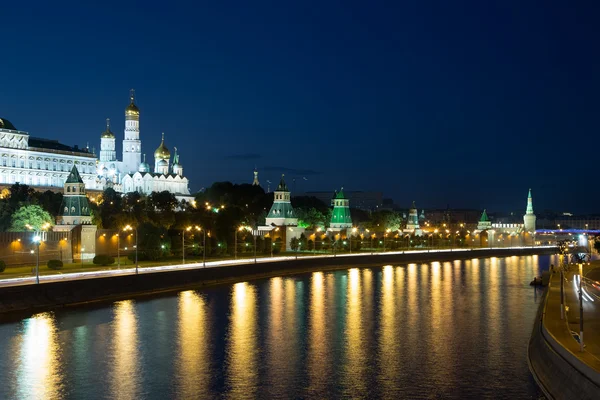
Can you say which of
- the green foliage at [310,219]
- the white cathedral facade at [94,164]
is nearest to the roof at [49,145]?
the white cathedral facade at [94,164]

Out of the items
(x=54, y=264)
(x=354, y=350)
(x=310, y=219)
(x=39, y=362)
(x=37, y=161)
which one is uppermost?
(x=37, y=161)

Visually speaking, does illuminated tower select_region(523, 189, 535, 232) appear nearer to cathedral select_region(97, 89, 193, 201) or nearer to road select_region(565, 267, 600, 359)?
cathedral select_region(97, 89, 193, 201)

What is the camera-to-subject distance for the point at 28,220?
52.2m

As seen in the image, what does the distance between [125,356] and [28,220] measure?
33.0m

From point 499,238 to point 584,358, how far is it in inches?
4256

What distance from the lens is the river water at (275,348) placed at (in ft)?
60.2

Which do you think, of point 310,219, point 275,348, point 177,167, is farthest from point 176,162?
point 275,348

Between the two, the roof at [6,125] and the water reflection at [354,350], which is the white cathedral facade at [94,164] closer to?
the roof at [6,125]

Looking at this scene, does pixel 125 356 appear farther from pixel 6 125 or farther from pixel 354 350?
pixel 6 125

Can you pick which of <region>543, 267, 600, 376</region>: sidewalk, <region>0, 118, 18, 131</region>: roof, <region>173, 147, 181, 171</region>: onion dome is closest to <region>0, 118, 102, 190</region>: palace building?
<region>0, 118, 18, 131</region>: roof

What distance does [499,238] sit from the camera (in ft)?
395

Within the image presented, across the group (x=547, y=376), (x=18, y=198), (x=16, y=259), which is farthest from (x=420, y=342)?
(x=18, y=198)

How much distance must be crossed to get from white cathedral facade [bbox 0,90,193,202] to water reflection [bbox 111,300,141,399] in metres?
84.7

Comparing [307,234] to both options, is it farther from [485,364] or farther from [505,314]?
[485,364]
